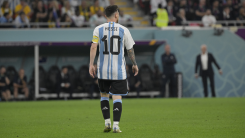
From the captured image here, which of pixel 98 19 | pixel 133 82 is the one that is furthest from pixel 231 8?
pixel 98 19

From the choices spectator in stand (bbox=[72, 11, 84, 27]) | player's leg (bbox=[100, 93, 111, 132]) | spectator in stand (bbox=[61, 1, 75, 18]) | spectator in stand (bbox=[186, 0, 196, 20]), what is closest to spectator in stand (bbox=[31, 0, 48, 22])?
spectator in stand (bbox=[61, 1, 75, 18])

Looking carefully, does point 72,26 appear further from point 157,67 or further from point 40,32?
point 157,67

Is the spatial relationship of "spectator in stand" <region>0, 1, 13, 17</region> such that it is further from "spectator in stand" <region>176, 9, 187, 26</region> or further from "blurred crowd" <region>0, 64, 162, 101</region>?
"spectator in stand" <region>176, 9, 187, 26</region>

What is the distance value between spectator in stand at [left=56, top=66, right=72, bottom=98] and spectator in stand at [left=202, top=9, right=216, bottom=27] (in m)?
7.03

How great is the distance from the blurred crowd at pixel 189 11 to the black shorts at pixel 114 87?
44.2ft

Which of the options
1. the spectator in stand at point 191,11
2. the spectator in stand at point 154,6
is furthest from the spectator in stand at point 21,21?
the spectator in stand at point 191,11

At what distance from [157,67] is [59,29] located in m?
4.72

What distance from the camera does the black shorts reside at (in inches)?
267

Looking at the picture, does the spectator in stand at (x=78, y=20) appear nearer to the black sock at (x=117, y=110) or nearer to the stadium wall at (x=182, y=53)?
the stadium wall at (x=182, y=53)

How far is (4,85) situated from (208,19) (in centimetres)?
1010

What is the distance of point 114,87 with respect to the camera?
6816 mm

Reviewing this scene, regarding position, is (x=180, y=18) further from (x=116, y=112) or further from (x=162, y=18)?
(x=116, y=112)

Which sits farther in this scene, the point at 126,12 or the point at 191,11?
the point at 126,12

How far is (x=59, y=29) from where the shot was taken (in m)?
19.4
